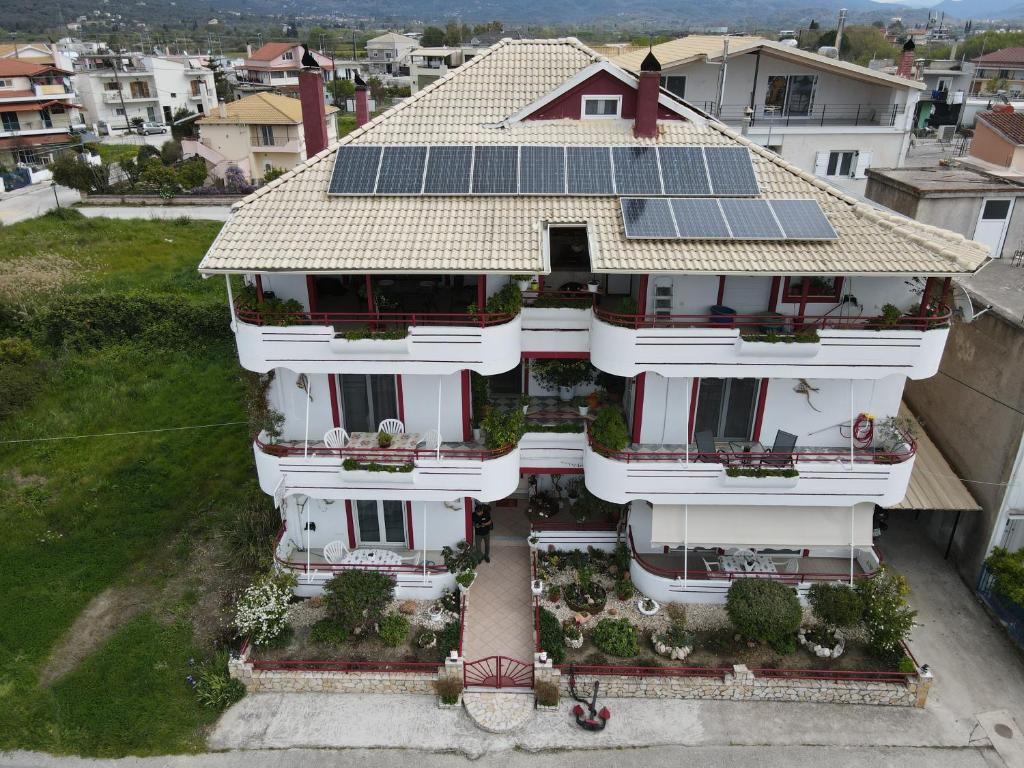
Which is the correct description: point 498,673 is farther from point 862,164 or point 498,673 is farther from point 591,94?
point 862,164

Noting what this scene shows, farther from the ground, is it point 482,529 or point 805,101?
point 805,101

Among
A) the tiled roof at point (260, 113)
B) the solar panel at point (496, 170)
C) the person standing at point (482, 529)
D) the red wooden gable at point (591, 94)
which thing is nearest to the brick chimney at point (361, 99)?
the solar panel at point (496, 170)

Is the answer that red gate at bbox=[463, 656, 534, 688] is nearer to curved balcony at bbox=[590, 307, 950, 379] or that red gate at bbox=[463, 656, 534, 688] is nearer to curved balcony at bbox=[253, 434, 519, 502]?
curved balcony at bbox=[253, 434, 519, 502]

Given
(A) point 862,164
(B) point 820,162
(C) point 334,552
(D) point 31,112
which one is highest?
(B) point 820,162

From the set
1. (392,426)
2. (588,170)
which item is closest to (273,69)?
(588,170)

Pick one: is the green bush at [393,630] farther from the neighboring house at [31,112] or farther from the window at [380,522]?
the neighboring house at [31,112]

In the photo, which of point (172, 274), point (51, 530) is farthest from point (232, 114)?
point (51, 530)

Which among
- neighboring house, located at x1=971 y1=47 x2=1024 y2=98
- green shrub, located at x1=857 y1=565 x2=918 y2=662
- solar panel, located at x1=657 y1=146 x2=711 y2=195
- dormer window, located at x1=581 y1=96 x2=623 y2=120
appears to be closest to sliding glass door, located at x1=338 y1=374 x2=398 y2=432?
solar panel, located at x1=657 y1=146 x2=711 y2=195
